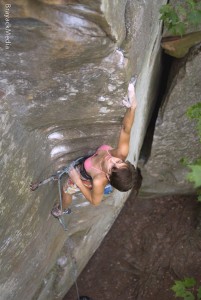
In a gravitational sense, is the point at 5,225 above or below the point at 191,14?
below

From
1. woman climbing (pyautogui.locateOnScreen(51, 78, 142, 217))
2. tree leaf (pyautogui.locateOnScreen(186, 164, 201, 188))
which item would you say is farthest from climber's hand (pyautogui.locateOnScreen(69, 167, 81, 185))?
tree leaf (pyautogui.locateOnScreen(186, 164, 201, 188))

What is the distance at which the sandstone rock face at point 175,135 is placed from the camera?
187 inches

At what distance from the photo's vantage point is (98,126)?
3.81 meters

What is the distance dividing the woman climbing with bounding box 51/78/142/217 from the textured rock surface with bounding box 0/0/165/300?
165 mm

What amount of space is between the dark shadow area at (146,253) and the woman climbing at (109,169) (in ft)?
11.1

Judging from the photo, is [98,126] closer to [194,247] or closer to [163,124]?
[163,124]

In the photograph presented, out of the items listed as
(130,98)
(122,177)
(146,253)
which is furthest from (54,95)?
(146,253)

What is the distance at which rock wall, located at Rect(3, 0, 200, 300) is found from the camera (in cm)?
260

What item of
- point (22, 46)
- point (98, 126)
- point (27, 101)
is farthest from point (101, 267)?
point (22, 46)

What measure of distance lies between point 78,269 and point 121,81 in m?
3.68

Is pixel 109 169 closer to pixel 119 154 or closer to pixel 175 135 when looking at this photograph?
pixel 119 154

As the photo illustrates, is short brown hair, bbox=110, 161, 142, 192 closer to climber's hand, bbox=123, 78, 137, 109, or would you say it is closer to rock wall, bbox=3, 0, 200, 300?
climber's hand, bbox=123, 78, 137, 109
